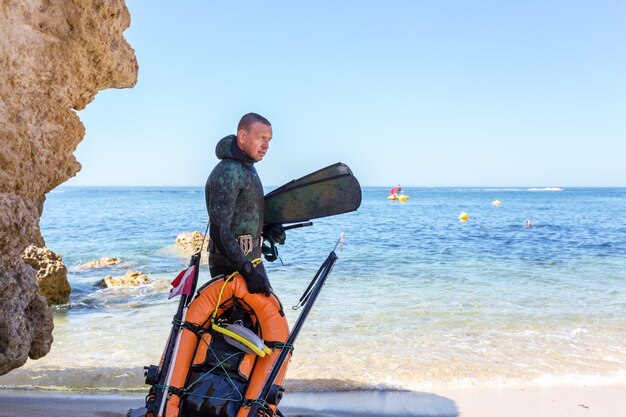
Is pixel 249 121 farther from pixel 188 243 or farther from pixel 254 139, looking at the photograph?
pixel 188 243

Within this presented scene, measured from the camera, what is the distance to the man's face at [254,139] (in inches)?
143

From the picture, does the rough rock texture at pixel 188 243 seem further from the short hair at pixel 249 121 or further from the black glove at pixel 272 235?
the short hair at pixel 249 121

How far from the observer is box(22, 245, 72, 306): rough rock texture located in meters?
10.5

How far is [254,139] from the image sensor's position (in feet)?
11.9

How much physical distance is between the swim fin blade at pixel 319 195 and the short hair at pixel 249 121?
19.4 inches

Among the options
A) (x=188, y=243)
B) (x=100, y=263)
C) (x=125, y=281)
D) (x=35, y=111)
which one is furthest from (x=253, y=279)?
(x=188, y=243)

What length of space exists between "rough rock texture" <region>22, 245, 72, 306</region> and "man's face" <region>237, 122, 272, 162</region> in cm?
818

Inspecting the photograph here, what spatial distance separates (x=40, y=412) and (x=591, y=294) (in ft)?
33.2

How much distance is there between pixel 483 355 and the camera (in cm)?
723

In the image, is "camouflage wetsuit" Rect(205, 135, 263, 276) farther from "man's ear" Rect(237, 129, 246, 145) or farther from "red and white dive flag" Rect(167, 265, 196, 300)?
"red and white dive flag" Rect(167, 265, 196, 300)

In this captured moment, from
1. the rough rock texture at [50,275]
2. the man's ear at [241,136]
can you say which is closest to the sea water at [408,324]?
the rough rock texture at [50,275]

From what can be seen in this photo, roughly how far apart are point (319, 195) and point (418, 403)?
2.67 m

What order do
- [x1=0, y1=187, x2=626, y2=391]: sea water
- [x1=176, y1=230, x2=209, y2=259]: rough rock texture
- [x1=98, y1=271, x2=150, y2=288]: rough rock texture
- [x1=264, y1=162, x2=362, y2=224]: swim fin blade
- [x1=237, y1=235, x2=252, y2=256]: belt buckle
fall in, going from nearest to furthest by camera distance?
[x1=237, y1=235, x2=252, y2=256]: belt buckle
[x1=264, y1=162, x2=362, y2=224]: swim fin blade
[x1=0, y1=187, x2=626, y2=391]: sea water
[x1=98, y1=271, x2=150, y2=288]: rough rock texture
[x1=176, y1=230, x2=209, y2=259]: rough rock texture

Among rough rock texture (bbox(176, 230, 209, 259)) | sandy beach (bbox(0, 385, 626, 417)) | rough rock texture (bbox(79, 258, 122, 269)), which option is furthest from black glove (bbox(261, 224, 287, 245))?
rough rock texture (bbox(176, 230, 209, 259))
